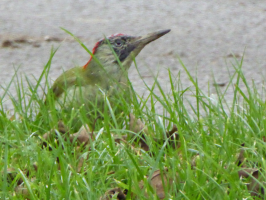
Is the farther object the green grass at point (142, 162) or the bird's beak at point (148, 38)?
the bird's beak at point (148, 38)

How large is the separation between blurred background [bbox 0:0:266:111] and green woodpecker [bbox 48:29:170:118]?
72cm

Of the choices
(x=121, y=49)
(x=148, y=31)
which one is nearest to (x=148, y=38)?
(x=121, y=49)

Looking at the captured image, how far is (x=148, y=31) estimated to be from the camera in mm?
6805

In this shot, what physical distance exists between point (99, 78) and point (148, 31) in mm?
3014

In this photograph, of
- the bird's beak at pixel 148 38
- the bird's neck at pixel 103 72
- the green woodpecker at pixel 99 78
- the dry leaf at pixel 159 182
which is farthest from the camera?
the bird's beak at pixel 148 38

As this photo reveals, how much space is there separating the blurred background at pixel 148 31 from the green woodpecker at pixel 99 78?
723 mm

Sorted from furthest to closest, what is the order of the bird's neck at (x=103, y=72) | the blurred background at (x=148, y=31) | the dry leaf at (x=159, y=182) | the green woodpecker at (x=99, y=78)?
the blurred background at (x=148, y=31) → the bird's neck at (x=103, y=72) → the green woodpecker at (x=99, y=78) → the dry leaf at (x=159, y=182)

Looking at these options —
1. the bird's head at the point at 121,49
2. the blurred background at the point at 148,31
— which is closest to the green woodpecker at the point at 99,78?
the bird's head at the point at 121,49

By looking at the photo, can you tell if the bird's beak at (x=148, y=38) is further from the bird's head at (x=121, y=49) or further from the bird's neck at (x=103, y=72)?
the bird's neck at (x=103, y=72)

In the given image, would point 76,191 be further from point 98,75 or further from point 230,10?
point 230,10

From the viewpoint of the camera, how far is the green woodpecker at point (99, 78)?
352 cm

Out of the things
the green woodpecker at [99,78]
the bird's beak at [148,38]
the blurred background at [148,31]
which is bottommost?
the blurred background at [148,31]

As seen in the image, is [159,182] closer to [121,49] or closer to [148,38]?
[148,38]

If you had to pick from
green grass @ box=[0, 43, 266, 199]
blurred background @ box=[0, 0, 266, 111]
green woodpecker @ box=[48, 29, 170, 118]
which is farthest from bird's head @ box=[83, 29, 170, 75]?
green grass @ box=[0, 43, 266, 199]
